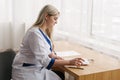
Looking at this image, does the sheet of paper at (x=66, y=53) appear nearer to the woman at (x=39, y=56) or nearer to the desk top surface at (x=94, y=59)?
the desk top surface at (x=94, y=59)

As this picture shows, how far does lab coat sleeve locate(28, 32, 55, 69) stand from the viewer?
1.69 m

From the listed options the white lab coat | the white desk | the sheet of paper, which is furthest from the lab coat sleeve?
the sheet of paper

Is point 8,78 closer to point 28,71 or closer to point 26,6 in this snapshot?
point 28,71

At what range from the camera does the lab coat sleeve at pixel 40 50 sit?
5.54 ft

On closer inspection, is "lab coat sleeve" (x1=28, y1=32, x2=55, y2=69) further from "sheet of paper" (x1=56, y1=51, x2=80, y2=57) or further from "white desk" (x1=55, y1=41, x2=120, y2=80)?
"sheet of paper" (x1=56, y1=51, x2=80, y2=57)

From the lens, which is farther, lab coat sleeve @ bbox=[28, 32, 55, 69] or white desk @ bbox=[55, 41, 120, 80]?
lab coat sleeve @ bbox=[28, 32, 55, 69]

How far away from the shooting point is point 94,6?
2252mm

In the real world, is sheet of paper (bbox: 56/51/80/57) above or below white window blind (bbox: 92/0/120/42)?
below

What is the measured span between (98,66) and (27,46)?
1.89 ft

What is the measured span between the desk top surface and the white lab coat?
0.20 m

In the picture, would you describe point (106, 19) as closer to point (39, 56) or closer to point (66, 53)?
point (66, 53)

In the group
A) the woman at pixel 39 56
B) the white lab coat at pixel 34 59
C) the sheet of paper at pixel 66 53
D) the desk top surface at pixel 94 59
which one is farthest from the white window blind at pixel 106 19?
the white lab coat at pixel 34 59

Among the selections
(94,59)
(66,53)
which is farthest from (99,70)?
(66,53)

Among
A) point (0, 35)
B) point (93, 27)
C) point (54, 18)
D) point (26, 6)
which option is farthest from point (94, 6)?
point (0, 35)
